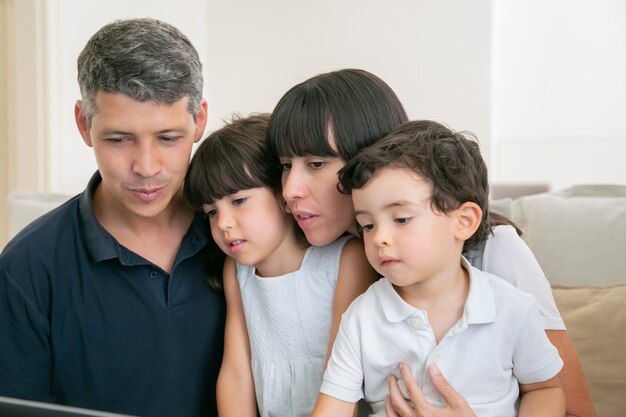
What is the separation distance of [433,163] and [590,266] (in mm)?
884

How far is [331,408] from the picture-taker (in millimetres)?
1354

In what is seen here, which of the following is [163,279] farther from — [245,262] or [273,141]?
[273,141]

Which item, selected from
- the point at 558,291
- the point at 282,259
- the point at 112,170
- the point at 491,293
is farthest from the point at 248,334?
the point at 558,291

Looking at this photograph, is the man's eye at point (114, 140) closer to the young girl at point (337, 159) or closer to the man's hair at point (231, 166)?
the man's hair at point (231, 166)

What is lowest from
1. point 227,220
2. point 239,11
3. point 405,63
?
point 227,220

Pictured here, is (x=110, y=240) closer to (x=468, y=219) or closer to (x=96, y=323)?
(x=96, y=323)

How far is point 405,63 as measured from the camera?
15.6 feet

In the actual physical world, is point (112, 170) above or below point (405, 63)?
below

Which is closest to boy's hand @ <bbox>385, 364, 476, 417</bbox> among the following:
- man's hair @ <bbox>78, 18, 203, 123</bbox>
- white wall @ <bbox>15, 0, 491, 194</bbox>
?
man's hair @ <bbox>78, 18, 203, 123</bbox>

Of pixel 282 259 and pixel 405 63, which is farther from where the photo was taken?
pixel 405 63

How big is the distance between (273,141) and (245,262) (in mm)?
252

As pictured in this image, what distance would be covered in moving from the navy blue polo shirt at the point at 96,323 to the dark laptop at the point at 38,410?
2.79ft

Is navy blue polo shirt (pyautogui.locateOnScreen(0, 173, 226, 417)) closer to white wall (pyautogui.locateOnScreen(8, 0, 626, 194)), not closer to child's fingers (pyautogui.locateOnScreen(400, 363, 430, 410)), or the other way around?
child's fingers (pyautogui.locateOnScreen(400, 363, 430, 410))

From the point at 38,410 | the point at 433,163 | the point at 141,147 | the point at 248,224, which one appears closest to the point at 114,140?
the point at 141,147
